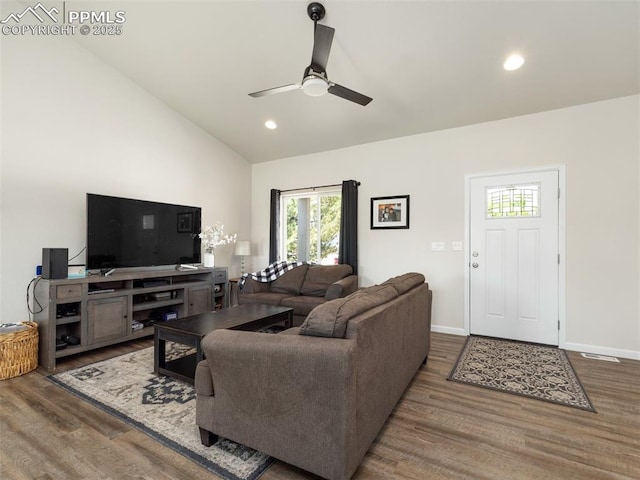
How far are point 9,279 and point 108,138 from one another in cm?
184

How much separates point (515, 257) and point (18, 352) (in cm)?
506

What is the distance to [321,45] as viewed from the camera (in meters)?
2.26

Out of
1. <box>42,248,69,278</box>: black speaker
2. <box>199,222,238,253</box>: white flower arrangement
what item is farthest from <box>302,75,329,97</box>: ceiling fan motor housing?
<box>199,222,238,253</box>: white flower arrangement

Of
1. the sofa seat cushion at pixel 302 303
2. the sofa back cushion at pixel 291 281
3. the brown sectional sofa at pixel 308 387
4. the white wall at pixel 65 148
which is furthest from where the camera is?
the sofa back cushion at pixel 291 281

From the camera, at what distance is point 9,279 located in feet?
10.1

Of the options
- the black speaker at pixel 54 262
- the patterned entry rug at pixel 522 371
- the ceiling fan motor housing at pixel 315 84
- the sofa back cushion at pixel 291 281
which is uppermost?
the ceiling fan motor housing at pixel 315 84

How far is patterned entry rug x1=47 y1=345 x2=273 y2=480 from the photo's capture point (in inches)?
64.8

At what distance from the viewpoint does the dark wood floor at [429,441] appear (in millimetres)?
1584

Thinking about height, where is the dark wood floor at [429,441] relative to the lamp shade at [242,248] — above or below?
below

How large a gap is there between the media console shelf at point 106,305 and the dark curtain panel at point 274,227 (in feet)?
4.17

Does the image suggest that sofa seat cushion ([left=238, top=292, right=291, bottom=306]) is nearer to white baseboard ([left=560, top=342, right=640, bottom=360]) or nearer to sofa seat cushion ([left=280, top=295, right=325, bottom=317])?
sofa seat cushion ([left=280, top=295, right=325, bottom=317])

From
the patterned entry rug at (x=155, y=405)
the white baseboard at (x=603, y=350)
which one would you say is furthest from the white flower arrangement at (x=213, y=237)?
the white baseboard at (x=603, y=350)

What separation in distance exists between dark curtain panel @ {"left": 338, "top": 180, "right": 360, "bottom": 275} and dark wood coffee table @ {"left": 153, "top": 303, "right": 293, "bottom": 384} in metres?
1.76

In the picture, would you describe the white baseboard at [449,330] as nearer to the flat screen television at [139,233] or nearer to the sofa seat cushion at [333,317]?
the sofa seat cushion at [333,317]
